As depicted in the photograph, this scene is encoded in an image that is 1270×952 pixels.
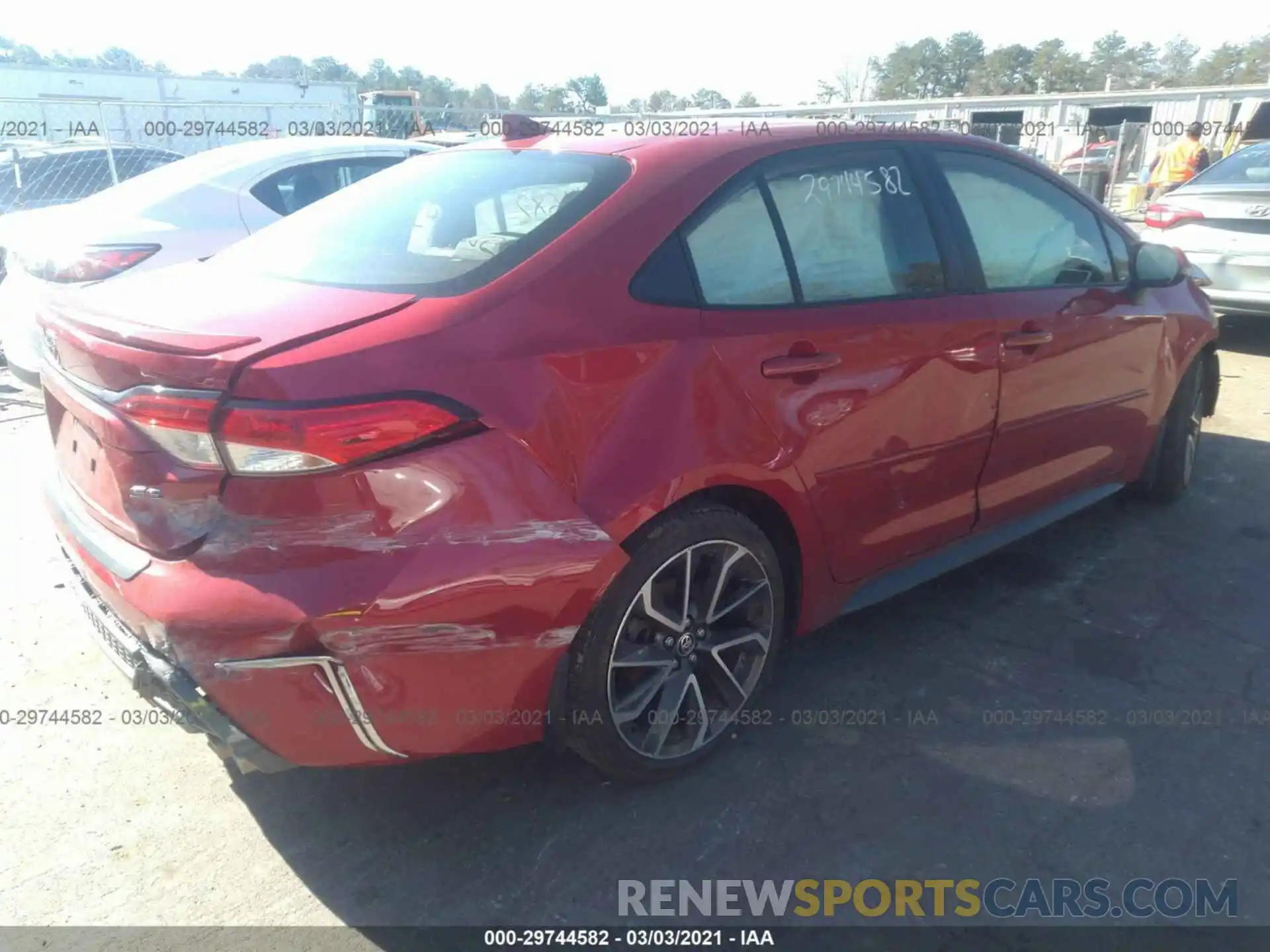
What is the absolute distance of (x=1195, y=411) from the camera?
184 inches

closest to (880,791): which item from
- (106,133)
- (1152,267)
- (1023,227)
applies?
(1023,227)

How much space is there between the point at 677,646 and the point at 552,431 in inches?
31.1

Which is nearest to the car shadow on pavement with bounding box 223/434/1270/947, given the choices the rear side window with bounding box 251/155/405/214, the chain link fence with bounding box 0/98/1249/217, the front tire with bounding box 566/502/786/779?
the front tire with bounding box 566/502/786/779

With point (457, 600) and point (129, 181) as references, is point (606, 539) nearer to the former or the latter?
point (457, 600)

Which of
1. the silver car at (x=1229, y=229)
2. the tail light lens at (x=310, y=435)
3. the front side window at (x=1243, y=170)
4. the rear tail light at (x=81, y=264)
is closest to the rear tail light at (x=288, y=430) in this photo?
the tail light lens at (x=310, y=435)

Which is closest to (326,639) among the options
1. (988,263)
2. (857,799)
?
(857,799)

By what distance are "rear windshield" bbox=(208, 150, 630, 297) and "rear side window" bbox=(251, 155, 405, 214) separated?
3065 mm

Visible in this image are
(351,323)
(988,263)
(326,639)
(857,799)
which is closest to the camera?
(326,639)

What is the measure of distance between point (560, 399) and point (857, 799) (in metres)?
1.39

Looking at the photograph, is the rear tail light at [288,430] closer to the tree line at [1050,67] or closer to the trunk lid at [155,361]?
the trunk lid at [155,361]

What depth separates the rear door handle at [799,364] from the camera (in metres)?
2.67

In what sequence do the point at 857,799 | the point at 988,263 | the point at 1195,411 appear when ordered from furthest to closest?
1. the point at 1195,411
2. the point at 988,263
3. the point at 857,799

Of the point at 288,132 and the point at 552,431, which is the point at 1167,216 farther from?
the point at 288,132

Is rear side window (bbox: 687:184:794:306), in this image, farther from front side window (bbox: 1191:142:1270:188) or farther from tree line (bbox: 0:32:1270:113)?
tree line (bbox: 0:32:1270:113)
